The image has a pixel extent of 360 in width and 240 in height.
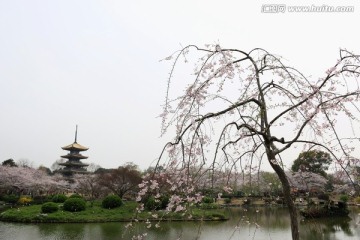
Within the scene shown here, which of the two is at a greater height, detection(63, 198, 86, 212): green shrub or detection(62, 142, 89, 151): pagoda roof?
detection(62, 142, 89, 151): pagoda roof

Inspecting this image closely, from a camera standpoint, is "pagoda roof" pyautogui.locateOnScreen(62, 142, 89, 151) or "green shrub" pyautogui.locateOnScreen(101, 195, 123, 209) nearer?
"green shrub" pyautogui.locateOnScreen(101, 195, 123, 209)

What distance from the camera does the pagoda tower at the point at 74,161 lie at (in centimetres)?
3388

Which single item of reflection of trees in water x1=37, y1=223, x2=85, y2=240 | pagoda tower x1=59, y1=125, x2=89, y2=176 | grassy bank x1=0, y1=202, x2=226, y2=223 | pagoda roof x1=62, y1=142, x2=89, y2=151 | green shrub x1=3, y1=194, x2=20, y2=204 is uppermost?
pagoda roof x1=62, y1=142, x2=89, y2=151

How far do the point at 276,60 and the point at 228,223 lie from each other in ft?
45.7

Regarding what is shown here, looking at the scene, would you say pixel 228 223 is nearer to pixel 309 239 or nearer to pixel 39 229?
pixel 309 239

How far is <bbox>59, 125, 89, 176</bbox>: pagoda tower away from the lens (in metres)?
33.9

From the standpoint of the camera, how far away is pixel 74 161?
35.5 m

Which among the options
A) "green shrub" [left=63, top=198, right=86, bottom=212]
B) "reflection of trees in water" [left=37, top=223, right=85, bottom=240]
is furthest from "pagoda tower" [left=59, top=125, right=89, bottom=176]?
"reflection of trees in water" [left=37, top=223, right=85, bottom=240]

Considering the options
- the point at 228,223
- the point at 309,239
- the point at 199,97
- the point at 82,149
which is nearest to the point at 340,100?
the point at 199,97

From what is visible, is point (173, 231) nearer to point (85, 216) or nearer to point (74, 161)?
point (85, 216)

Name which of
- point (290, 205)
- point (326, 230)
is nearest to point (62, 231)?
point (326, 230)

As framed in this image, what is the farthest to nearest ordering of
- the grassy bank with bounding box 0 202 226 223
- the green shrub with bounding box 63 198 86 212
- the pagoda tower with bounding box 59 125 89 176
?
the pagoda tower with bounding box 59 125 89 176 → the green shrub with bounding box 63 198 86 212 → the grassy bank with bounding box 0 202 226 223

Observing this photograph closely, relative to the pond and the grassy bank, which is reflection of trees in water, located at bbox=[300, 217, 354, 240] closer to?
the pond

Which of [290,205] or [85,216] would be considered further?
[85,216]
